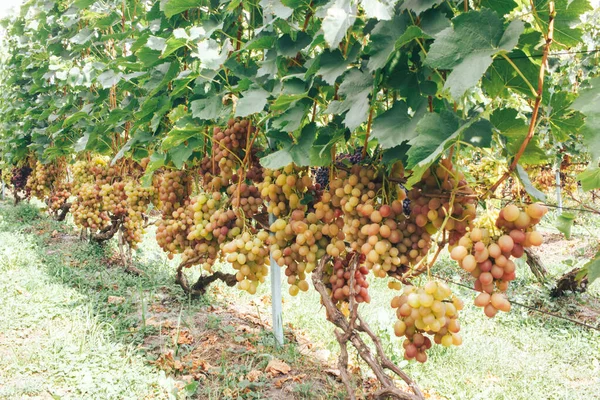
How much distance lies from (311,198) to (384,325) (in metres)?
2.49

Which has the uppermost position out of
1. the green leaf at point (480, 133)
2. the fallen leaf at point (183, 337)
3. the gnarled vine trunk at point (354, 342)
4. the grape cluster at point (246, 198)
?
the green leaf at point (480, 133)

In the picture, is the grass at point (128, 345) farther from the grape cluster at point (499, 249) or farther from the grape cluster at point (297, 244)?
the grape cluster at point (499, 249)

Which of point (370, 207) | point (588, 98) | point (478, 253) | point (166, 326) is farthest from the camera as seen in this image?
point (166, 326)

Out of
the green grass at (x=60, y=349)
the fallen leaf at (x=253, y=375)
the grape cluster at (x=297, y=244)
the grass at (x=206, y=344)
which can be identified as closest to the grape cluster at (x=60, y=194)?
the grass at (x=206, y=344)

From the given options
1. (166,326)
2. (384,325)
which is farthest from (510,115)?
(166,326)

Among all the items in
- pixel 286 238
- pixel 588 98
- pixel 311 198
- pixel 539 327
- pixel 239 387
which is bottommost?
pixel 539 327

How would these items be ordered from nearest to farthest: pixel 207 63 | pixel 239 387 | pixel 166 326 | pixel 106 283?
pixel 207 63, pixel 239 387, pixel 166 326, pixel 106 283

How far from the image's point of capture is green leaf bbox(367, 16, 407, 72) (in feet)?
4.06

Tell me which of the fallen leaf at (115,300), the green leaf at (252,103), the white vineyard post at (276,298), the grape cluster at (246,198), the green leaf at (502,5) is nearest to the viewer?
the green leaf at (502,5)

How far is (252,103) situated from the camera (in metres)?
1.71

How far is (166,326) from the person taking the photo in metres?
3.78

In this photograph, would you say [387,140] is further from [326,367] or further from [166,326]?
[166,326]

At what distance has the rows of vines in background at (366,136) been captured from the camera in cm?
110

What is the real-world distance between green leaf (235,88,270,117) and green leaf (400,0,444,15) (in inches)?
25.7
